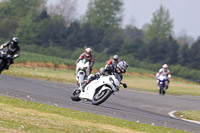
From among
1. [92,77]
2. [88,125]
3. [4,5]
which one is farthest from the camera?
[4,5]

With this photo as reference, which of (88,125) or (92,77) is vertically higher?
(92,77)

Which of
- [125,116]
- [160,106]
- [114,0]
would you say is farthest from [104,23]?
[125,116]

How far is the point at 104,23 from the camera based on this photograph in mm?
97500

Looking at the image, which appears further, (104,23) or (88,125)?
(104,23)

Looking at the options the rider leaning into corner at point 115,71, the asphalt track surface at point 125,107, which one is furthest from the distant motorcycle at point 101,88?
the asphalt track surface at point 125,107

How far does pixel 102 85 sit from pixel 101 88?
0.10 m

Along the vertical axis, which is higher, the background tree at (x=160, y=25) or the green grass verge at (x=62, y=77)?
the background tree at (x=160, y=25)

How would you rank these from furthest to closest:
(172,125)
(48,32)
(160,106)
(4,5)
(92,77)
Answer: (4,5) → (48,32) → (160,106) → (92,77) → (172,125)

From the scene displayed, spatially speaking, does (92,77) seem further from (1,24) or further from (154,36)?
(154,36)

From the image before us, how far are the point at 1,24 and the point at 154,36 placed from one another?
3085 cm

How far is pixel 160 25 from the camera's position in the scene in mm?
95625

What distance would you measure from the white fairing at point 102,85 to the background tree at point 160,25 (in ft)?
265

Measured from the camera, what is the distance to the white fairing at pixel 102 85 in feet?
48.2

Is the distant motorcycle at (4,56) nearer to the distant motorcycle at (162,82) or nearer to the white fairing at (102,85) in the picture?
the white fairing at (102,85)
